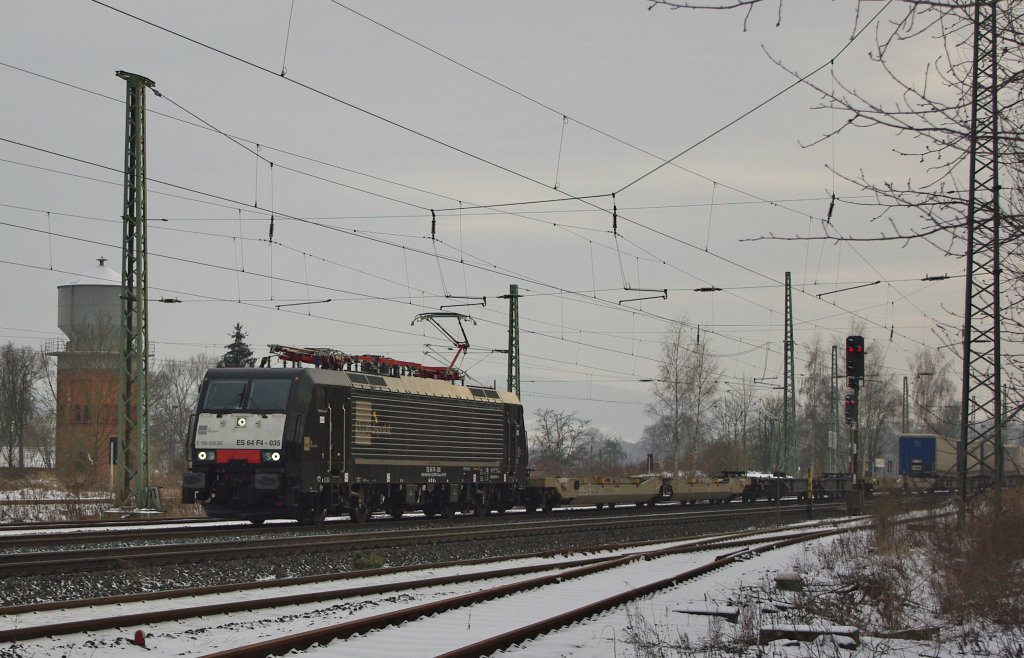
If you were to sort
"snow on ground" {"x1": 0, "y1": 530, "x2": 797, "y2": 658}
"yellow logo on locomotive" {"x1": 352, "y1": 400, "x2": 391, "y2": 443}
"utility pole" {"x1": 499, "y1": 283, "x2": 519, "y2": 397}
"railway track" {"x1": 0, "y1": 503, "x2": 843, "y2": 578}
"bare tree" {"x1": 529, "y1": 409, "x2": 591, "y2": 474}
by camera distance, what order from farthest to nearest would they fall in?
1. "bare tree" {"x1": 529, "y1": 409, "x2": 591, "y2": 474}
2. "utility pole" {"x1": 499, "y1": 283, "x2": 519, "y2": 397}
3. "yellow logo on locomotive" {"x1": 352, "y1": 400, "x2": 391, "y2": 443}
4. "railway track" {"x1": 0, "y1": 503, "x2": 843, "y2": 578}
5. "snow on ground" {"x1": 0, "y1": 530, "x2": 797, "y2": 658}

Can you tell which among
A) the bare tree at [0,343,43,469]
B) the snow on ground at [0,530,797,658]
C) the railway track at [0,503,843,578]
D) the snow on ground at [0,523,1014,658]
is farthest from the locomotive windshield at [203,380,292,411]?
the bare tree at [0,343,43,469]

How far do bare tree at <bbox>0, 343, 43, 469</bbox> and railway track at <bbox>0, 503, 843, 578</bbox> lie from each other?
6090cm

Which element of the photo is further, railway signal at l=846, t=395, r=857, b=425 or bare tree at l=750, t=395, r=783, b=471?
bare tree at l=750, t=395, r=783, b=471

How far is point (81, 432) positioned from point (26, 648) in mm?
58648

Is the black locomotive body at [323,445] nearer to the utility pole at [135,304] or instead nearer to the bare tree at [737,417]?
the utility pole at [135,304]

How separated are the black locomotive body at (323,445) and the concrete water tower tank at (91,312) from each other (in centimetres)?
3851

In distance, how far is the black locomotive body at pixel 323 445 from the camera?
82.1 feet

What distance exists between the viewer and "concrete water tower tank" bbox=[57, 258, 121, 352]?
64750 mm

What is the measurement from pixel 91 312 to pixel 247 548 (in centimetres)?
5093

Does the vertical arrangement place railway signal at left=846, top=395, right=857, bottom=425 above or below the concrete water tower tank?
below

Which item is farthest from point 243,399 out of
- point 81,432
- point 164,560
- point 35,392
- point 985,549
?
point 35,392

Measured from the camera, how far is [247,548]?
17938 mm

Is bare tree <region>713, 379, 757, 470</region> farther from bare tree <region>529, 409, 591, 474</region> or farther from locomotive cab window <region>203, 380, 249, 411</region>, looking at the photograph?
locomotive cab window <region>203, 380, 249, 411</region>

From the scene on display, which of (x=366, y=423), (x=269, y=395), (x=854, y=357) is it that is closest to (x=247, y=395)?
(x=269, y=395)
